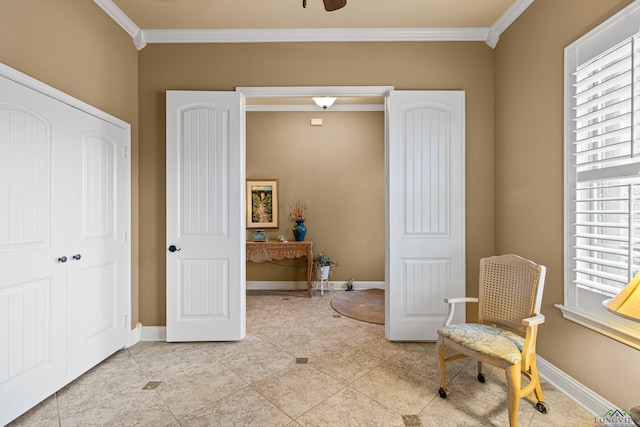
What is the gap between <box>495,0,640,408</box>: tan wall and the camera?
1.86 meters

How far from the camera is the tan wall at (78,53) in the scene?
1919 mm

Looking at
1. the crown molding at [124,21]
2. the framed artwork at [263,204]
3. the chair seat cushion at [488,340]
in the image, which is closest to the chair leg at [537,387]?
the chair seat cushion at [488,340]

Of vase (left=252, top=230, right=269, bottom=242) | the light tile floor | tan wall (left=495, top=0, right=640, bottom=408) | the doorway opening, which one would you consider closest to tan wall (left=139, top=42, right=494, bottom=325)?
tan wall (left=495, top=0, right=640, bottom=408)

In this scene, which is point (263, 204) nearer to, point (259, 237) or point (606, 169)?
point (259, 237)

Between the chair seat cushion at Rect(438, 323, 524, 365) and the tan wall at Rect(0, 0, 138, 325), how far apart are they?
2889 mm

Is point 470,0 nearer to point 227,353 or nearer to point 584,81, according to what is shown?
point 584,81

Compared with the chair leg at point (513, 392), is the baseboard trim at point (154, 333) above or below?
below

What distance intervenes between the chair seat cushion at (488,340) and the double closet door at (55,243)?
270 centimetres

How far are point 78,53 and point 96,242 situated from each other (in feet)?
4.88

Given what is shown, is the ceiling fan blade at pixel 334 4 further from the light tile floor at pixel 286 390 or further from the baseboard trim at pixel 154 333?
the baseboard trim at pixel 154 333

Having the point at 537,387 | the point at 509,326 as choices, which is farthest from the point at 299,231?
the point at 537,387

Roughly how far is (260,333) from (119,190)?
195cm

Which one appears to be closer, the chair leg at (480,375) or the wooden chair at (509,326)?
the wooden chair at (509,326)

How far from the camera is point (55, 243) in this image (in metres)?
2.16
